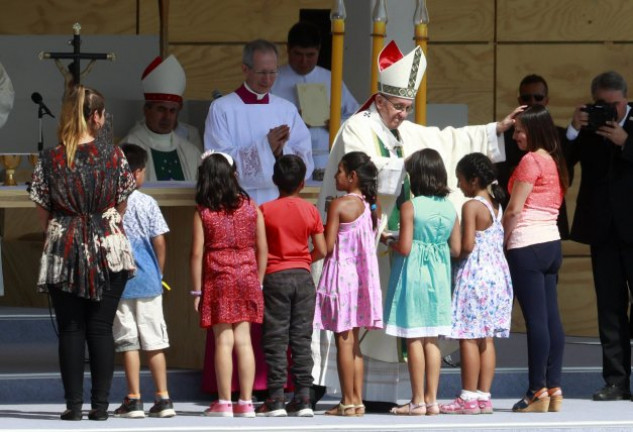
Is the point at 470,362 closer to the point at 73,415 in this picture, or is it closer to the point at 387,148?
the point at 387,148

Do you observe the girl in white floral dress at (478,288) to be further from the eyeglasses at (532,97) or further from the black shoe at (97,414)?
the eyeglasses at (532,97)

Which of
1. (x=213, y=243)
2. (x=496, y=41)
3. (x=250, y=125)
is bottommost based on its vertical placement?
(x=213, y=243)

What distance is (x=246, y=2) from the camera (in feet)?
37.2

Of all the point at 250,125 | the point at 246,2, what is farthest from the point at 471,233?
the point at 246,2

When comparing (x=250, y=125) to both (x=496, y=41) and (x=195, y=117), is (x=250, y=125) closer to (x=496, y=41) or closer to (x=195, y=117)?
(x=195, y=117)

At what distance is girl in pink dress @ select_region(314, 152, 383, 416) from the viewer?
7.79 m

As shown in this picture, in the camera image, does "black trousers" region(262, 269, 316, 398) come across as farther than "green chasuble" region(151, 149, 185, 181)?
No

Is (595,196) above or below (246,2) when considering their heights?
below

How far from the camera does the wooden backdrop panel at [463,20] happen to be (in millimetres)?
11328

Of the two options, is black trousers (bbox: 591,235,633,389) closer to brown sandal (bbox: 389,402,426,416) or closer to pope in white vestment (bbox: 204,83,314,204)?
brown sandal (bbox: 389,402,426,416)

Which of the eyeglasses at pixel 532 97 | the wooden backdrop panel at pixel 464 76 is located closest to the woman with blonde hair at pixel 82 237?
the eyeglasses at pixel 532 97

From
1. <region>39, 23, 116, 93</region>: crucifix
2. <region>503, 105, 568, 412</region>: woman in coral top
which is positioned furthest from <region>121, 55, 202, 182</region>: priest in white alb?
<region>503, 105, 568, 412</region>: woman in coral top

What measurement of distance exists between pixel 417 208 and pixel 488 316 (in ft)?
1.83

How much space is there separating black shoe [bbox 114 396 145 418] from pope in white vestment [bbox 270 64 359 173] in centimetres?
236
